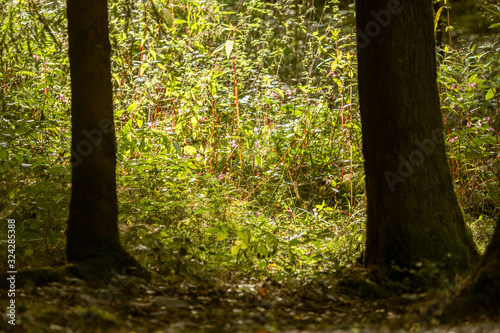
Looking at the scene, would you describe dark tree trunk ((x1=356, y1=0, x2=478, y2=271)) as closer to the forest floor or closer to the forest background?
the forest floor

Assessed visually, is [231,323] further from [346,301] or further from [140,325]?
[346,301]

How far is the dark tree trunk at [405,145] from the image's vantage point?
3.56 m

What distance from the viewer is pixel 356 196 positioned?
5789 millimetres

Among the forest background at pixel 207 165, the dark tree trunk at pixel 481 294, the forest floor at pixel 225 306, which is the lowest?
the forest floor at pixel 225 306

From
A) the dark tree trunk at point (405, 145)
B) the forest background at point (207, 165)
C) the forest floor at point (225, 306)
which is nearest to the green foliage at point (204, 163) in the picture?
the forest background at point (207, 165)

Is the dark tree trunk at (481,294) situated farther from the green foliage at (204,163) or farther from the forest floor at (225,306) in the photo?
the green foliage at (204,163)

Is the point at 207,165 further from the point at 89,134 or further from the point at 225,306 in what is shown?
the point at 225,306

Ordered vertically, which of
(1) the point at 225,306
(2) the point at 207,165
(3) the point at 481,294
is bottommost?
(1) the point at 225,306

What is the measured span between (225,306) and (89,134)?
1392 mm

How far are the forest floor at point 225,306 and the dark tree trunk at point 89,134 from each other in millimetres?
268

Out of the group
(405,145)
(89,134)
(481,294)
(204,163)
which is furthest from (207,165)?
(481,294)

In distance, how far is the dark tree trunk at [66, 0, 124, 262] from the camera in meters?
3.39

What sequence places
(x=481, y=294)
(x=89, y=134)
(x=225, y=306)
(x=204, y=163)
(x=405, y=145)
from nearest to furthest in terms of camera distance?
(x=481, y=294) → (x=225, y=306) → (x=89, y=134) → (x=405, y=145) → (x=204, y=163)

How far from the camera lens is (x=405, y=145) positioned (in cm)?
358
